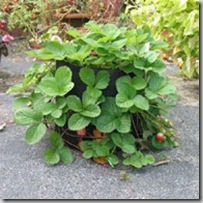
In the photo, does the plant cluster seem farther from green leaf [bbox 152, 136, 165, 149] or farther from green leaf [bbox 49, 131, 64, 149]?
green leaf [bbox 49, 131, 64, 149]

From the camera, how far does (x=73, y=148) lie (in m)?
2.01

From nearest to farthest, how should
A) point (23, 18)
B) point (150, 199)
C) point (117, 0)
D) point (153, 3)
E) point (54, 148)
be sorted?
point (150, 199), point (54, 148), point (153, 3), point (23, 18), point (117, 0)

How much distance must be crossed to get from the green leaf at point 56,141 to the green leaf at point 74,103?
0.16 meters

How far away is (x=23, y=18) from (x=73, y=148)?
82.0 inches

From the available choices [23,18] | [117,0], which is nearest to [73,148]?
[23,18]

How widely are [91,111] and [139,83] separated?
0.82 ft

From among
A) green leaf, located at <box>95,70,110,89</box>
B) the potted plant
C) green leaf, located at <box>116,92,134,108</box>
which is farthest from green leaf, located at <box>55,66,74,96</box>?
green leaf, located at <box>116,92,134,108</box>

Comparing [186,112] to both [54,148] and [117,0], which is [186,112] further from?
[117,0]

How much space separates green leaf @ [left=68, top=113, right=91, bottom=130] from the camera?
1.84m

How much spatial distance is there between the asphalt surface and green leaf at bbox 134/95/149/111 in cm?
28

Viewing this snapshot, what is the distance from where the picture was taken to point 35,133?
6.15 ft

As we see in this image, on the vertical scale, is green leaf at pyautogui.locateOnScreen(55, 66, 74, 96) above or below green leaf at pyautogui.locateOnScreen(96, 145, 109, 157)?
above

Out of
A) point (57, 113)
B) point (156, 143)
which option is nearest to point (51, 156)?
point (57, 113)

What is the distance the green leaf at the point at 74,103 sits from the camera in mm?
1856
